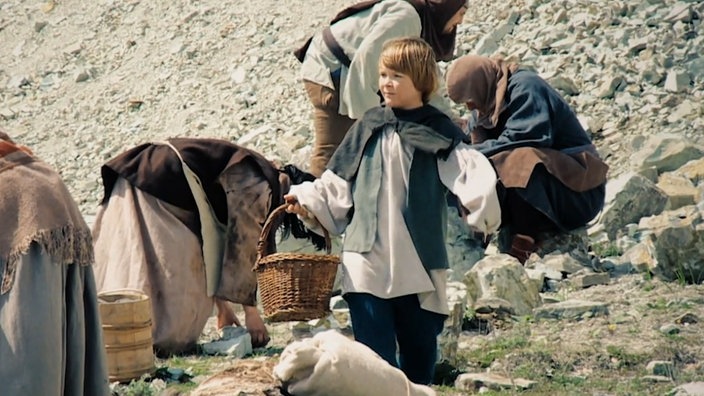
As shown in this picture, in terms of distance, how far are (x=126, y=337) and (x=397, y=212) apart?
143cm

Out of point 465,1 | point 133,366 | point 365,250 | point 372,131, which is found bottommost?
point 133,366

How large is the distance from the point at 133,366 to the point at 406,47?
6.23ft

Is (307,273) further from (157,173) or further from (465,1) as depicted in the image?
(465,1)

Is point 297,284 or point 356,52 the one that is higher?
point 356,52

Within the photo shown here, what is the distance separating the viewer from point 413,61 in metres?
5.75

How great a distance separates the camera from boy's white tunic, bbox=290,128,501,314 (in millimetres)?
5668

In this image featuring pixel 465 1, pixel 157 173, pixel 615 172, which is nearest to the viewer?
pixel 157 173

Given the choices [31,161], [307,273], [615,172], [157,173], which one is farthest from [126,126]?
[31,161]

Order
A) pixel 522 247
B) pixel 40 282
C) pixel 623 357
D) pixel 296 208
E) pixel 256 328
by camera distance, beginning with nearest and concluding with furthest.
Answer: pixel 40 282 < pixel 296 208 < pixel 623 357 < pixel 256 328 < pixel 522 247

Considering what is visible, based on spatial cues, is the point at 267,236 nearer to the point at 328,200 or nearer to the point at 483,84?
the point at 328,200

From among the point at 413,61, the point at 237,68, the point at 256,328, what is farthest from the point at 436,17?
the point at 237,68

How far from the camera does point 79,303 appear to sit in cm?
471

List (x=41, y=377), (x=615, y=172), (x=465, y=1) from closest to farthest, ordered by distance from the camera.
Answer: (x=41, y=377), (x=465, y=1), (x=615, y=172)

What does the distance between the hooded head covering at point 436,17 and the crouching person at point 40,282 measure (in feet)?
16.1
